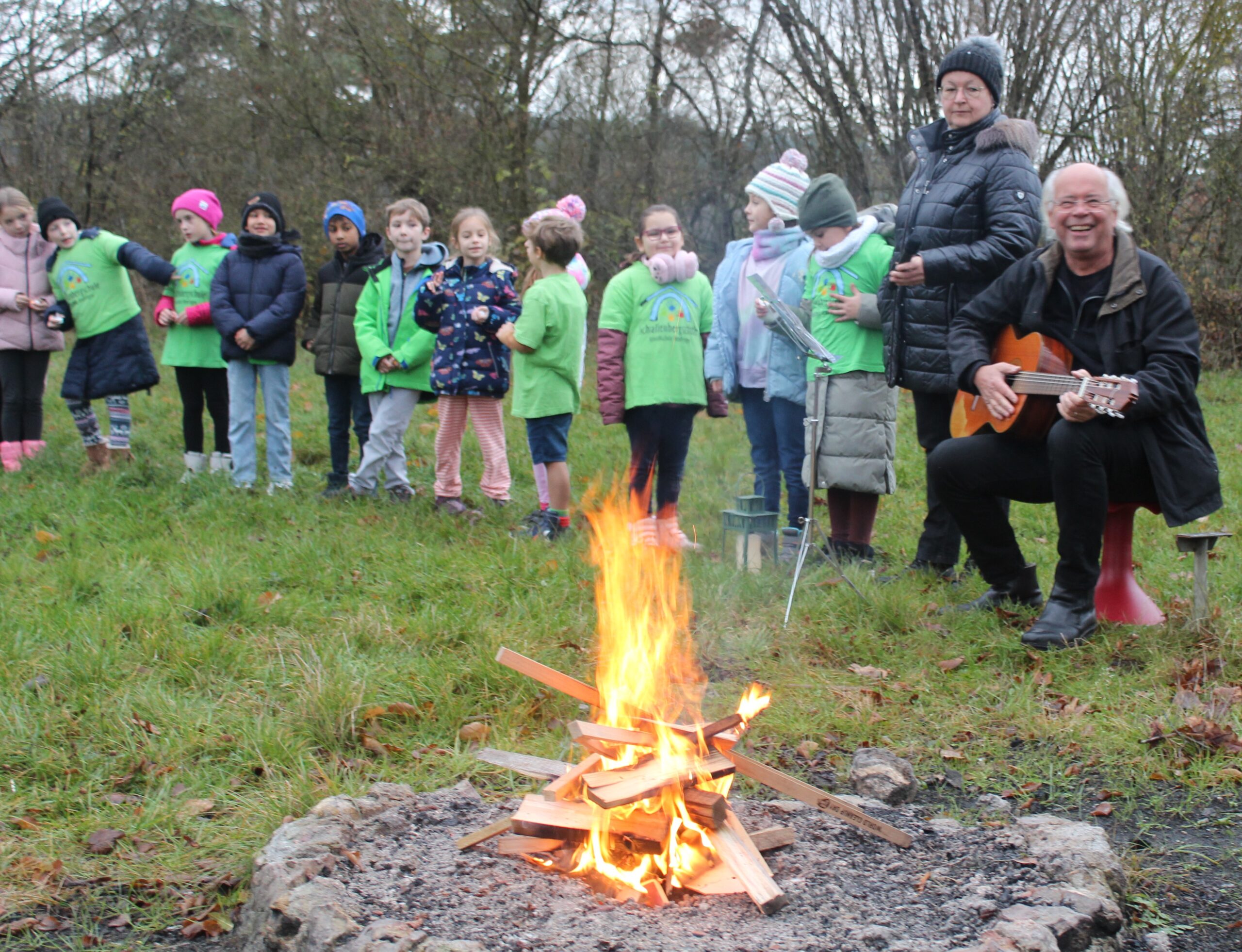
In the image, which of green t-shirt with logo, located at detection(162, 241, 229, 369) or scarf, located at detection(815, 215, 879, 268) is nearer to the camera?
scarf, located at detection(815, 215, 879, 268)

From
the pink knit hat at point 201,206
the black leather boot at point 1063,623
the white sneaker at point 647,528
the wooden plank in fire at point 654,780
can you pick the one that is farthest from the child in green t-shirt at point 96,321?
the wooden plank in fire at point 654,780

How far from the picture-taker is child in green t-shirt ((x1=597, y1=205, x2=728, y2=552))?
6.46 metres

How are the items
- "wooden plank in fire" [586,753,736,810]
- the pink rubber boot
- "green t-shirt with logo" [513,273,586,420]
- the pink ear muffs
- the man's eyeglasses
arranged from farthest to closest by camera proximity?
the pink rubber boot → "green t-shirt with logo" [513,273,586,420] → the pink ear muffs → the man's eyeglasses → "wooden plank in fire" [586,753,736,810]

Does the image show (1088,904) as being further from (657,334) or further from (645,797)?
(657,334)

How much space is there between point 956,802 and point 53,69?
52.3 ft

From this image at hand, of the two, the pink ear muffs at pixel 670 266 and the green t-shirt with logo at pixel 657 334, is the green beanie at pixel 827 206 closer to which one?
the pink ear muffs at pixel 670 266

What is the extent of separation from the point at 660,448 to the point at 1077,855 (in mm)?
4246

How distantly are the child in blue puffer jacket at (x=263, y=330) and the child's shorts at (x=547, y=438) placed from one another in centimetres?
181

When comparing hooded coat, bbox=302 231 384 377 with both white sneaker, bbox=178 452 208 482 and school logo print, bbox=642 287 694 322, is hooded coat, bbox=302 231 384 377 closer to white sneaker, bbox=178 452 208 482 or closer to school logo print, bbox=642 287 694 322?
white sneaker, bbox=178 452 208 482

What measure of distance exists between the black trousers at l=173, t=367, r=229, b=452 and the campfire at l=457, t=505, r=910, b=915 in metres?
5.76

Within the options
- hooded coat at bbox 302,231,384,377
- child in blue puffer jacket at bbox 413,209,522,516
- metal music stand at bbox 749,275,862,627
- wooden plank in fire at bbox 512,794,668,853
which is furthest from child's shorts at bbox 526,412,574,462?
wooden plank in fire at bbox 512,794,668,853

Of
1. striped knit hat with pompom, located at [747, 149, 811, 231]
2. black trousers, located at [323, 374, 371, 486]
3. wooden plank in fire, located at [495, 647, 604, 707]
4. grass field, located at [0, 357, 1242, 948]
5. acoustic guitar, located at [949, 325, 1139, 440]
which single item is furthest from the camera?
black trousers, located at [323, 374, 371, 486]

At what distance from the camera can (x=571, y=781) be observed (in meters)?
2.79

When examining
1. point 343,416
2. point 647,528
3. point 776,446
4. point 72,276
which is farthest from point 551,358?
point 72,276
